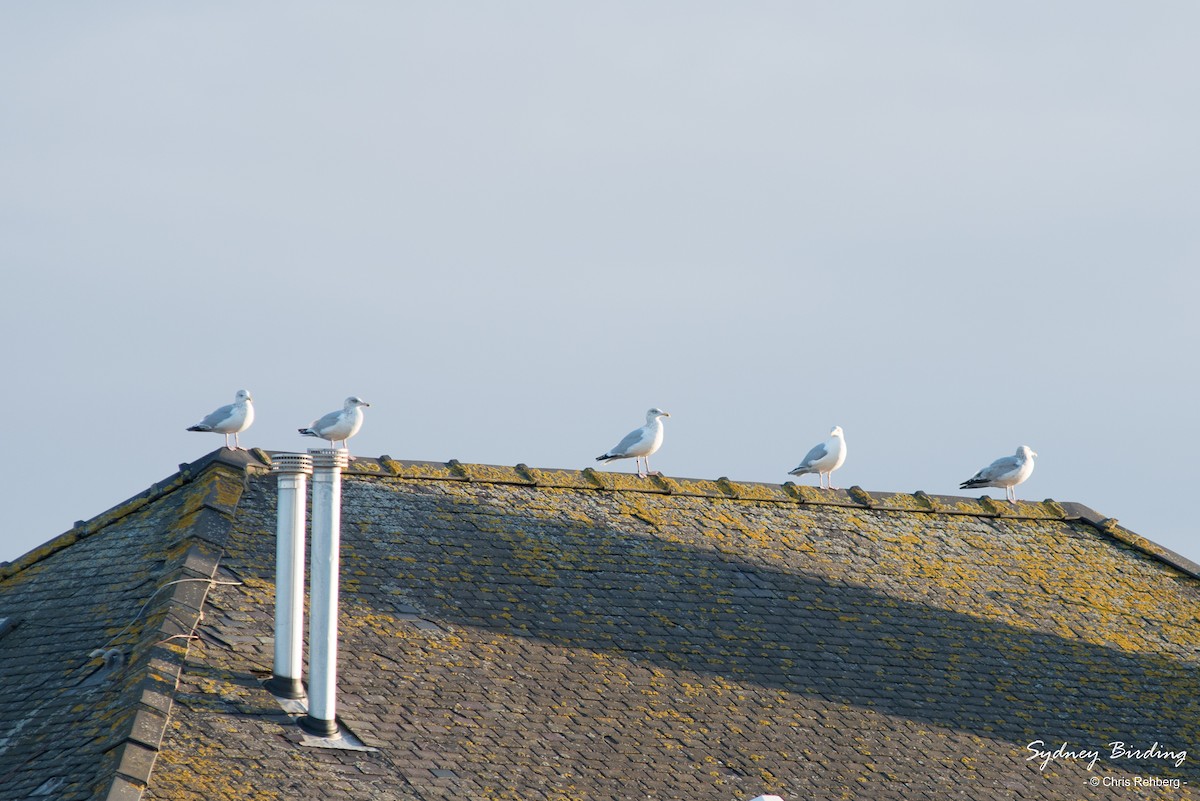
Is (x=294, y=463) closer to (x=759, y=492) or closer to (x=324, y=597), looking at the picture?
(x=324, y=597)

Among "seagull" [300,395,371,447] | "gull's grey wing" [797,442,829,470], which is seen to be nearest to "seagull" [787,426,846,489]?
"gull's grey wing" [797,442,829,470]

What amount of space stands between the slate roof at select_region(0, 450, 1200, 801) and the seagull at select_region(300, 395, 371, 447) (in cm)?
108

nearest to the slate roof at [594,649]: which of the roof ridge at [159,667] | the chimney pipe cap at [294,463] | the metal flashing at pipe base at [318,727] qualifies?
the roof ridge at [159,667]

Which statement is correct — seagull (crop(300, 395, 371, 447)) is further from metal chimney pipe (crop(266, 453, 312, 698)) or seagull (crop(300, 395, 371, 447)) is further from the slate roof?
metal chimney pipe (crop(266, 453, 312, 698))

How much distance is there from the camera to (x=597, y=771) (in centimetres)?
1820

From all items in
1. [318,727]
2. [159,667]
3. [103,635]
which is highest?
[103,635]

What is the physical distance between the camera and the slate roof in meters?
17.2

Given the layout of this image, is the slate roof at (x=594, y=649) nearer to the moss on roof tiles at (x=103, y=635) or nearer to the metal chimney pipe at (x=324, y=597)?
the moss on roof tiles at (x=103, y=635)

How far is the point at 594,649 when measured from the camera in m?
20.2

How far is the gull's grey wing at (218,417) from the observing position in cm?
2291

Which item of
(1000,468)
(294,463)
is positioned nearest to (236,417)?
(294,463)

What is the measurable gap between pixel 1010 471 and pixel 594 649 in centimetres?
937

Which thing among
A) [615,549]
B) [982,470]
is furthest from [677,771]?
[982,470]

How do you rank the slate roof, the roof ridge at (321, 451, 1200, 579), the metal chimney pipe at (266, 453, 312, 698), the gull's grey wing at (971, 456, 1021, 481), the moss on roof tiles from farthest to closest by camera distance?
the gull's grey wing at (971, 456, 1021, 481)
the roof ridge at (321, 451, 1200, 579)
the metal chimney pipe at (266, 453, 312, 698)
the slate roof
the moss on roof tiles
